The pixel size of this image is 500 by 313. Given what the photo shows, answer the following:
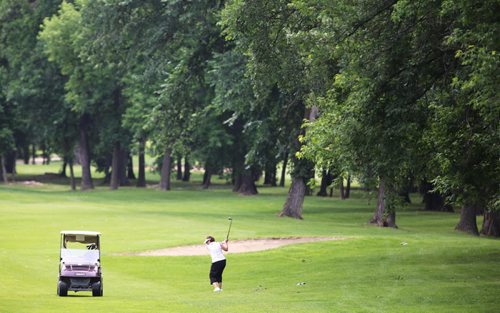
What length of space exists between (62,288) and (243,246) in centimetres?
1529

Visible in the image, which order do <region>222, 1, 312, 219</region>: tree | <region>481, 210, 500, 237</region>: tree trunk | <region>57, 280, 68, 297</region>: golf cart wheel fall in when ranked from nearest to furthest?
<region>57, 280, 68, 297</region>: golf cart wheel < <region>222, 1, 312, 219</region>: tree < <region>481, 210, 500, 237</region>: tree trunk

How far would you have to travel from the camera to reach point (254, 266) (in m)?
34.2

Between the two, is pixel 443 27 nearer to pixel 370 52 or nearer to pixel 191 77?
pixel 370 52

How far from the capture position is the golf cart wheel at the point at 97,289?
85.4 ft

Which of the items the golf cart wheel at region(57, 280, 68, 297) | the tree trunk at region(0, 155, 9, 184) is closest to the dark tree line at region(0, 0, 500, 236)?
the tree trunk at region(0, 155, 9, 184)

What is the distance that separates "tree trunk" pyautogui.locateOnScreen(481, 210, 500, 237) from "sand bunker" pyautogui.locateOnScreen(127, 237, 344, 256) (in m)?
11.0

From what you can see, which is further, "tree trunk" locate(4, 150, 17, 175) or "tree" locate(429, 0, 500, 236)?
"tree trunk" locate(4, 150, 17, 175)

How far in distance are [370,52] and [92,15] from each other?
108 feet

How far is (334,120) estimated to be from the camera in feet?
86.5

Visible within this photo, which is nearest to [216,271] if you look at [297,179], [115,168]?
[297,179]

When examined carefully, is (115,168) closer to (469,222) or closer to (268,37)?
(469,222)

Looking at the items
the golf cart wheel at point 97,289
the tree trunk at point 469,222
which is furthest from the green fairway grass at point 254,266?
the tree trunk at point 469,222

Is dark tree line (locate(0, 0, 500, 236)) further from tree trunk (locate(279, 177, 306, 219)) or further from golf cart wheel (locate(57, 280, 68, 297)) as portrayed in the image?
golf cart wheel (locate(57, 280, 68, 297))

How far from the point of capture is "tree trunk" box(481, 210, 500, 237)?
49875 millimetres
